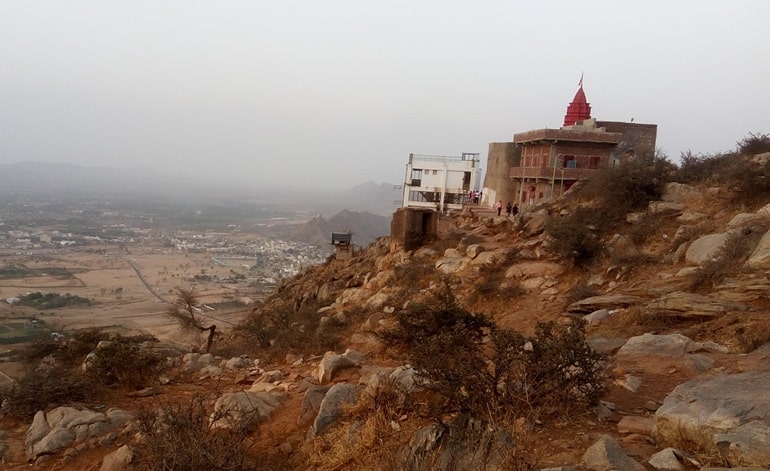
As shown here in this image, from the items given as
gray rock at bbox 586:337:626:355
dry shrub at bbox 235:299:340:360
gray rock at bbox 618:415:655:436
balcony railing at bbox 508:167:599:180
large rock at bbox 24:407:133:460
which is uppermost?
balcony railing at bbox 508:167:599:180

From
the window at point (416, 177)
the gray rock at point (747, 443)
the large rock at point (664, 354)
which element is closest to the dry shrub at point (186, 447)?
the gray rock at point (747, 443)

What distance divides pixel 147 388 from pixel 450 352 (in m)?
4.36

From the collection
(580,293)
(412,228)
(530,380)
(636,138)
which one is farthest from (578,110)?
(530,380)

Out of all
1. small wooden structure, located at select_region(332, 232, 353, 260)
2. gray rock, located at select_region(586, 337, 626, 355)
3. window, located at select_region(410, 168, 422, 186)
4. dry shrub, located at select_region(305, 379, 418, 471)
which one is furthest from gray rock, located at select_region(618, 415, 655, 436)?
window, located at select_region(410, 168, 422, 186)

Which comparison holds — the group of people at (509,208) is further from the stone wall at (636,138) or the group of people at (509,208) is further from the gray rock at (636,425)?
the gray rock at (636,425)

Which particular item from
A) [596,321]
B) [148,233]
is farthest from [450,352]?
[148,233]

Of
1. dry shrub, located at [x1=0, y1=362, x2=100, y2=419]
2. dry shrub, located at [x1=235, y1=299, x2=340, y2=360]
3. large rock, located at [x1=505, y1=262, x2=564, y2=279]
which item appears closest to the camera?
dry shrub, located at [x1=0, y1=362, x2=100, y2=419]

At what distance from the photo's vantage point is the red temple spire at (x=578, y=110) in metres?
23.7

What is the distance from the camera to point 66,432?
5.09 meters

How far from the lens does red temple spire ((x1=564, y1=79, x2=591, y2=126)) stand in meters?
23.7

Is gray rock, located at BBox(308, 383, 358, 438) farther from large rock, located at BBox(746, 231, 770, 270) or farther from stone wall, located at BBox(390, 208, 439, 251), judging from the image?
stone wall, located at BBox(390, 208, 439, 251)

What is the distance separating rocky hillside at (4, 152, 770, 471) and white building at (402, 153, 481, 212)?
1647 cm

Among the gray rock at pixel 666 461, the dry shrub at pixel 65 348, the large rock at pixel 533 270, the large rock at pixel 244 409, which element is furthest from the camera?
the large rock at pixel 533 270

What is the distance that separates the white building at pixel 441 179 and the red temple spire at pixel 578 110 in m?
5.27
